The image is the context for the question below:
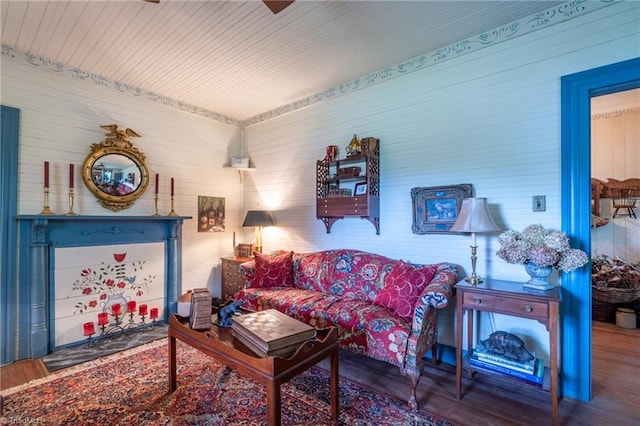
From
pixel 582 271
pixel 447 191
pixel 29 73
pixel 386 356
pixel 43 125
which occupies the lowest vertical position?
pixel 386 356

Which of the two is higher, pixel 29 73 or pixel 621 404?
pixel 29 73

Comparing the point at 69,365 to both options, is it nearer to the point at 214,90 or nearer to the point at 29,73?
the point at 29,73

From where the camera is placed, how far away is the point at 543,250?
6.54 feet

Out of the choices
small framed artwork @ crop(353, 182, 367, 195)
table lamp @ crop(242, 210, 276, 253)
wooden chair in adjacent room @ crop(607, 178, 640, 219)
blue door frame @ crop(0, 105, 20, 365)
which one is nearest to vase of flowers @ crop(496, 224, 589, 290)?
small framed artwork @ crop(353, 182, 367, 195)

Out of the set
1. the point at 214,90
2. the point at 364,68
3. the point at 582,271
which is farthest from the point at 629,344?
the point at 214,90

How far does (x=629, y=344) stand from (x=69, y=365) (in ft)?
17.5

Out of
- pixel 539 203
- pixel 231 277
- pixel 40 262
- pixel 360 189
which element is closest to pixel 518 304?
pixel 539 203

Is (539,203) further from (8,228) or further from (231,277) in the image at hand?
(8,228)

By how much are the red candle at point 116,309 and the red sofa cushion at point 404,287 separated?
282 centimetres

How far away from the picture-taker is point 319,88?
365 cm

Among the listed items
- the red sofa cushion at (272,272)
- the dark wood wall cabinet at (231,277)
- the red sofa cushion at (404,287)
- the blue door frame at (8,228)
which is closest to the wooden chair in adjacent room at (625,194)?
Answer: the red sofa cushion at (404,287)

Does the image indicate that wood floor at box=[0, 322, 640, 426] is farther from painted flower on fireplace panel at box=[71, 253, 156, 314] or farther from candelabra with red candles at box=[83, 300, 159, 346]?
painted flower on fireplace panel at box=[71, 253, 156, 314]

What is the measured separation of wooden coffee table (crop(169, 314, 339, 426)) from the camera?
1500mm

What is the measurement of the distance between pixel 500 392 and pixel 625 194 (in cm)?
367
